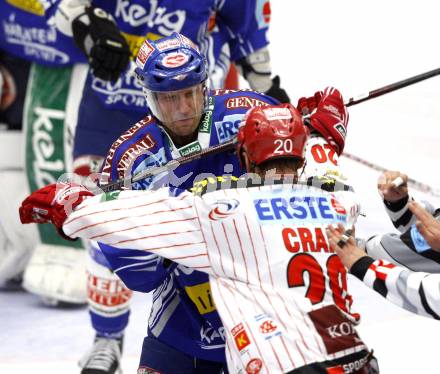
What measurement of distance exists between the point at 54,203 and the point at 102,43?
152 cm

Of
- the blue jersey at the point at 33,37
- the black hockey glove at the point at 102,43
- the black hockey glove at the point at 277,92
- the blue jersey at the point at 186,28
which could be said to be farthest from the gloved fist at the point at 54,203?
the blue jersey at the point at 33,37

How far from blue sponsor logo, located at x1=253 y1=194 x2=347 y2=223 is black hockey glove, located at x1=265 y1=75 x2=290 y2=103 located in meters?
1.90

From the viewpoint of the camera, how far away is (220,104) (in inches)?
101

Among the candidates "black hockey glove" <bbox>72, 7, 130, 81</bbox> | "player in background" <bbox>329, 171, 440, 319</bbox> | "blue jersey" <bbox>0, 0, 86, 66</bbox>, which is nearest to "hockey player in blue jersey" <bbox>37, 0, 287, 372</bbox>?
"black hockey glove" <bbox>72, 7, 130, 81</bbox>

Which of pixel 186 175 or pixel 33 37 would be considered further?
pixel 33 37

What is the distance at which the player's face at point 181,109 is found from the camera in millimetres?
2463

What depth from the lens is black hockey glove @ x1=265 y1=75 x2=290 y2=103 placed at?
3920 mm

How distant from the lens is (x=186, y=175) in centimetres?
250

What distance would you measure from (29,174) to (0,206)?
22 centimetres

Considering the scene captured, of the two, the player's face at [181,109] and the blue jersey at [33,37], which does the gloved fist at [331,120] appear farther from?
the blue jersey at [33,37]

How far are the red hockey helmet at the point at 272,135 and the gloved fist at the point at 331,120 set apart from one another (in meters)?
0.31

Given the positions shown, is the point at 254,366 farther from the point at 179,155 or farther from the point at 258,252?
the point at 179,155

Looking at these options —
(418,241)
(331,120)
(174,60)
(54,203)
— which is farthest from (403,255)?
(54,203)

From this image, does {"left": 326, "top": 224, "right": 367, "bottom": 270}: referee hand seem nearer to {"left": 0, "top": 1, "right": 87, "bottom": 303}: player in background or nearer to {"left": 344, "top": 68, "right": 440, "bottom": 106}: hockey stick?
{"left": 344, "top": 68, "right": 440, "bottom": 106}: hockey stick
